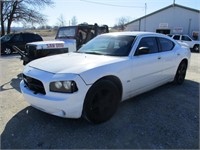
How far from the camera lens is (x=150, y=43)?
475cm

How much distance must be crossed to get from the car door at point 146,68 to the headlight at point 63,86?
1.40 m

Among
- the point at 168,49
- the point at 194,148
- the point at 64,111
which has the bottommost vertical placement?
the point at 194,148

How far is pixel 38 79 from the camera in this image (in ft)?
10.7

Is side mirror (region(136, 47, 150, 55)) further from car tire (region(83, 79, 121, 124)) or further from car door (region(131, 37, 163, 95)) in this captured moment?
car tire (region(83, 79, 121, 124))

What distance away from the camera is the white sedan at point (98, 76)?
10.2 ft

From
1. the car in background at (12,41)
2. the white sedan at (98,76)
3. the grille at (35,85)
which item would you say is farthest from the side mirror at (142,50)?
the car in background at (12,41)

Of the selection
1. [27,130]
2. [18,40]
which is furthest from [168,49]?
[18,40]

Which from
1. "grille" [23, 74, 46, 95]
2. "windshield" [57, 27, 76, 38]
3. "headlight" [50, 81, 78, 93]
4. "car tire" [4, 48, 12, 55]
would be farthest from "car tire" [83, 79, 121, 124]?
"car tire" [4, 48, 12, 55]

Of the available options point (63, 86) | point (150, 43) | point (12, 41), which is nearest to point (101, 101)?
point (63, 86)

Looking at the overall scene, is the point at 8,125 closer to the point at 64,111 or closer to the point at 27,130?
the point at 27,130

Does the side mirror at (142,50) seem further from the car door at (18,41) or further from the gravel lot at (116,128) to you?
the car door at (18,41)

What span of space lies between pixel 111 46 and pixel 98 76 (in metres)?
1.24

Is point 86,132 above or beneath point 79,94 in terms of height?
beneath

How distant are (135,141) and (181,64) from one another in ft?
11.8
